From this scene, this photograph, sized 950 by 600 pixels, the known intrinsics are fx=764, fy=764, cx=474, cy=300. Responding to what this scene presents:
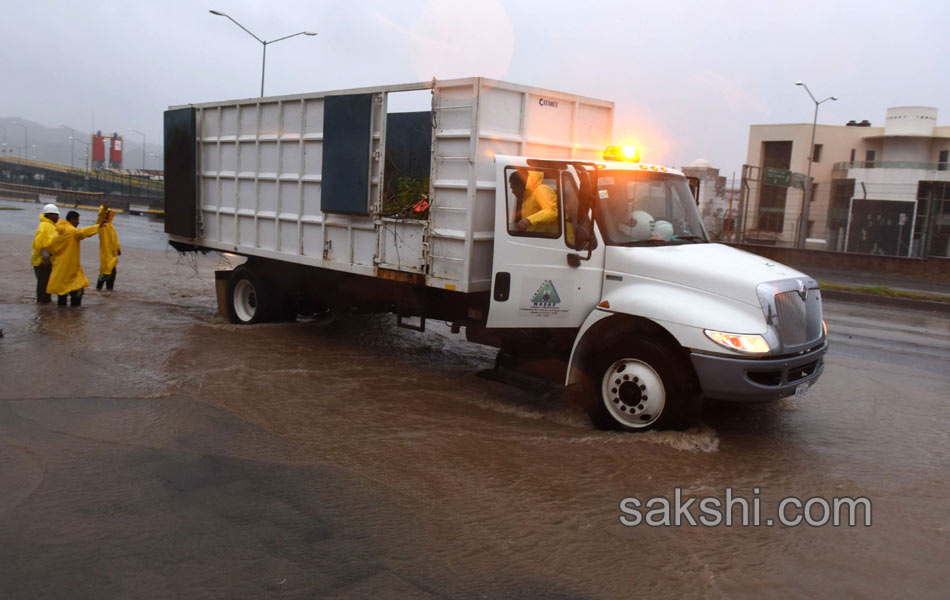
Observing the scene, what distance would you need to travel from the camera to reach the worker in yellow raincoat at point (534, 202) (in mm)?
6898

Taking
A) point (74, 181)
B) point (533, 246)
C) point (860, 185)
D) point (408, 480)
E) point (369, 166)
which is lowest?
point (408, 480)

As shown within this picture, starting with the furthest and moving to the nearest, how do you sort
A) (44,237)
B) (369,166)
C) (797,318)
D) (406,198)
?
1. (44,237)
2. (369,166)
3. (406,198)
4. (797,318)

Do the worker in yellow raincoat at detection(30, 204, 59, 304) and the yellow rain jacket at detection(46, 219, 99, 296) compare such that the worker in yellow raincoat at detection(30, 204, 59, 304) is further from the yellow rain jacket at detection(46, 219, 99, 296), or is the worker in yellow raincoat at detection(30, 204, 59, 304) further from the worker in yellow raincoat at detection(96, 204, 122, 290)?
the worker in yellow raincoat at detection(96, 204, 122, 290)

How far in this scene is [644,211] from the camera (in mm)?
6863

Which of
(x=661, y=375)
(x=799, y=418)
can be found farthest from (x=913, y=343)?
(x=661, y=375)

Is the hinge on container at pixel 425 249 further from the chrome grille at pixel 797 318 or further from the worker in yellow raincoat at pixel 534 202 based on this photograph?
the chrome grille at pixel 797 318

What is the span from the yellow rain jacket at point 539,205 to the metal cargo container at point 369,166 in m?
0.53

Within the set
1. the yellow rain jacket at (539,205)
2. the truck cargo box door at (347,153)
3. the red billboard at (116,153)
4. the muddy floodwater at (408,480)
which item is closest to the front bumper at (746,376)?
the muddy floodwater at (408,480)

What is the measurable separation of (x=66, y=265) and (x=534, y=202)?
27.6 ft

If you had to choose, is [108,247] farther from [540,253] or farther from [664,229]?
[664,229]

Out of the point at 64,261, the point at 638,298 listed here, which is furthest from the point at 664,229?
the point at 64,261

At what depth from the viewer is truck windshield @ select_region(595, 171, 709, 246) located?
263 inches

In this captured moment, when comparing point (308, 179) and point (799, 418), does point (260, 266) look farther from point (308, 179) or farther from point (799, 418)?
point (799, 418)

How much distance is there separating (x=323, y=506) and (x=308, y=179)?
5574 mm
